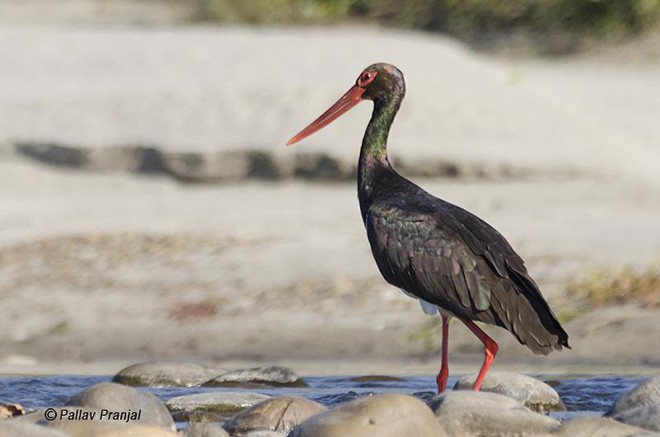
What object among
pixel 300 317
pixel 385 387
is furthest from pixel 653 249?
pixel 385 387

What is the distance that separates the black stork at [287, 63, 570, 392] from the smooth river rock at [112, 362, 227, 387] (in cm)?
115

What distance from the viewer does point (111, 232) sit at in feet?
38.8

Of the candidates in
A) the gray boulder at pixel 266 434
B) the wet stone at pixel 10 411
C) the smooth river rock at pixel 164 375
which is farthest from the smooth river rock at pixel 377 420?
the smooth river rock at pixel 164 375

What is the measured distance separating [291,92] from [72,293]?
4.21 m

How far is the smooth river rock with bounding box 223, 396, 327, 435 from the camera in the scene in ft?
22.2

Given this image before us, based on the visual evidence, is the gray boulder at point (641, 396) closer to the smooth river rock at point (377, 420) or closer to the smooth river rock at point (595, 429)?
the smooth river rock at point (595, 429)

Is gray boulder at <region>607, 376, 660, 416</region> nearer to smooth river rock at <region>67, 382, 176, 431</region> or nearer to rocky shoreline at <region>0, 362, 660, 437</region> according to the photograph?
rocky shoreline at <region>0, 362, 660, 437</region>

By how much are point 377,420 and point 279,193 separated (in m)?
7.62

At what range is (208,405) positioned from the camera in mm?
7371

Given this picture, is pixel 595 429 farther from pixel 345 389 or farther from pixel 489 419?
pixel 345 389

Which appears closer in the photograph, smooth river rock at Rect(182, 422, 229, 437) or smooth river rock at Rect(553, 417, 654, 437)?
smooth river rock at Rect(553, 417, 654, 437)

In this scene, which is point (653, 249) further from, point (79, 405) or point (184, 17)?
point (184, 17)

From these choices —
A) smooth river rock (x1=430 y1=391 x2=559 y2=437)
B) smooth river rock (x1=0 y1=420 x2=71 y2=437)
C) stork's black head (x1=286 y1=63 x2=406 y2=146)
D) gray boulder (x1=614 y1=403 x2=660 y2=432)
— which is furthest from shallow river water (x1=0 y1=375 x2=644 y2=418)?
smooth river rock (x1=0 y1=420 x2=71 y2=437)

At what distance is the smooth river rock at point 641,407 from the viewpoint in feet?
21.2
